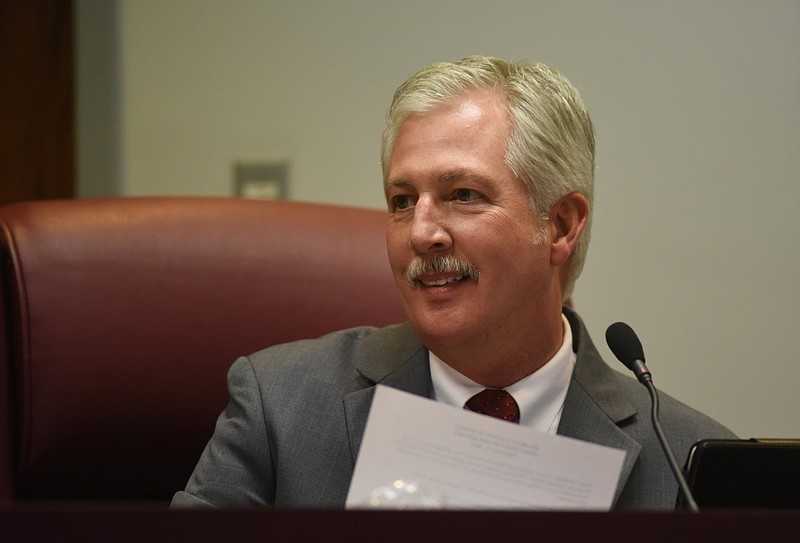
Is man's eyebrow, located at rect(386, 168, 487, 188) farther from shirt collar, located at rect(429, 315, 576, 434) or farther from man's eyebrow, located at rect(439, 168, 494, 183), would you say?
shirt collar, located at rect(429, 315, 576, 434)

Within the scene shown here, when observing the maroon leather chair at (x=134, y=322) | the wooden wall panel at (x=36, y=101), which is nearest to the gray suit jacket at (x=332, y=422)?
the maroon leather chair at (x=134, y=322)

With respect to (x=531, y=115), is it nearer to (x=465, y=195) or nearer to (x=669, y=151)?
(x=465, y=195)

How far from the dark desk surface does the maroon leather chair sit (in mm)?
936

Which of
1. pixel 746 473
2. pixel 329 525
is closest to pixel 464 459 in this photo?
pixel 746 473

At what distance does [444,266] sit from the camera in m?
1.39

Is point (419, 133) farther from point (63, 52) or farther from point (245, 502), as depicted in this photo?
point (63, 52)

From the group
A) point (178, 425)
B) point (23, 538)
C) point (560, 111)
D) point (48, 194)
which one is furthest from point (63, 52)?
point (23, 538)

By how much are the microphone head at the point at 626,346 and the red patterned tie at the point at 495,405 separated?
0.27 metres

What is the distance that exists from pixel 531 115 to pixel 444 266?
0.87 feet

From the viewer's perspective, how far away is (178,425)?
154 cm

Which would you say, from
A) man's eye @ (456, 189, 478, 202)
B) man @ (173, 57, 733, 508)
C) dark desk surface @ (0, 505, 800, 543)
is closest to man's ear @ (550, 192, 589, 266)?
man @ (173, 57, 733, 508)

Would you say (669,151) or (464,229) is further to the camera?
(669,151)

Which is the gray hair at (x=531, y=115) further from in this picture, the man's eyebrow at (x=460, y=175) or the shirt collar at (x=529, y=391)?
the shirt collar at (x=529, y=391)

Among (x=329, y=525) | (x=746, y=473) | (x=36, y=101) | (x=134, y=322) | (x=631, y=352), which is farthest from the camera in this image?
(x=36, y=101)
